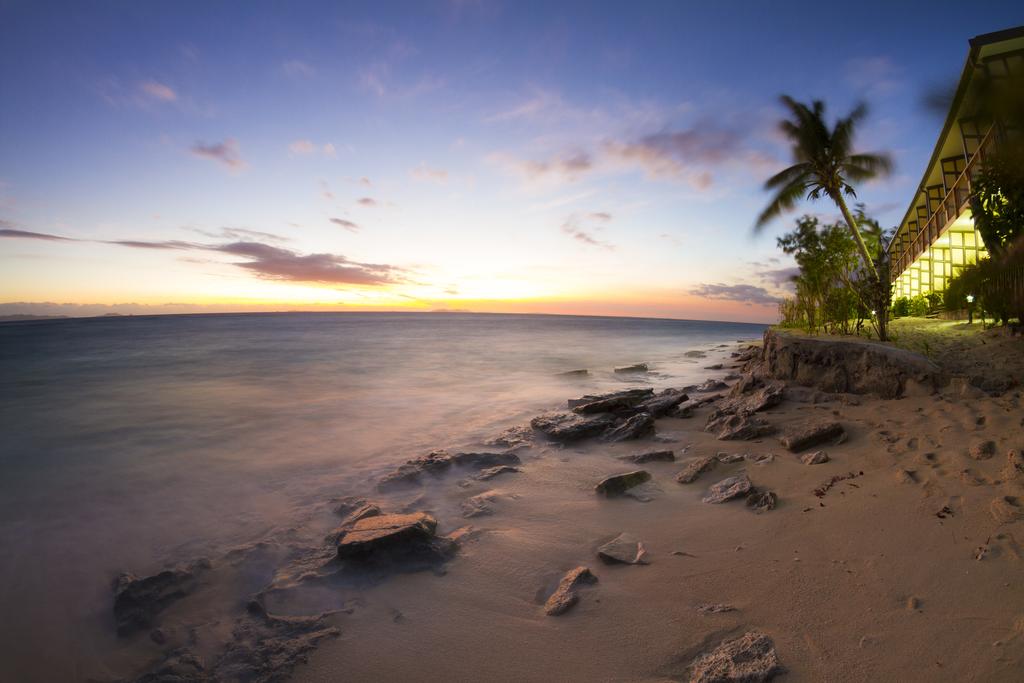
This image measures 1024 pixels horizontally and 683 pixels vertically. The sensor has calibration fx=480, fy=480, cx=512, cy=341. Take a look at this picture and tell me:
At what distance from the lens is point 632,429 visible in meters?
8.91

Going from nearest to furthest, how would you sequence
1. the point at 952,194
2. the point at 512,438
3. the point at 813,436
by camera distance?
the point at 813,436 → the point at 512,438 → the point at 952,194

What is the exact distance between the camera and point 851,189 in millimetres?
19953

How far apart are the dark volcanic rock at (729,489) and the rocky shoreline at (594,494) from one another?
0.02 metres

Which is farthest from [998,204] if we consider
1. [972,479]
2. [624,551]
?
[624,551]

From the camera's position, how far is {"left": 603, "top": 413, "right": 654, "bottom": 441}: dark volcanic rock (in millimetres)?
8828

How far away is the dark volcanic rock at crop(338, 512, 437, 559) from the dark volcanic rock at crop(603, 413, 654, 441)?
4678 millimetres

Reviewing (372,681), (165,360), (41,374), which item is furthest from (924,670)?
(165,360)

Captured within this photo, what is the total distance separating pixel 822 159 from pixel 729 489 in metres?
20.4

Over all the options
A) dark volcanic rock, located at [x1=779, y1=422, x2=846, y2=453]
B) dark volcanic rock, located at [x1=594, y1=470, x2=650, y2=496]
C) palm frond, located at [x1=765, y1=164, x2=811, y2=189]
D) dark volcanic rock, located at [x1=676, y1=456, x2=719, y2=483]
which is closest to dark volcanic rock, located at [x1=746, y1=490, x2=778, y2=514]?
dark volcanic rock, located at [x1=676, y1=456, x2=719, y2=483]

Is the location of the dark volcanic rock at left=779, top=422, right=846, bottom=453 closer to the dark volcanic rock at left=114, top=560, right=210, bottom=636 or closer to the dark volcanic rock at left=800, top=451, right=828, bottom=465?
the dark volcanic rock at left=800, top=451, right=828, bottom=465

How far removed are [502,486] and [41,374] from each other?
32070 mm

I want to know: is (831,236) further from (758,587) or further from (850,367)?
(758,587)

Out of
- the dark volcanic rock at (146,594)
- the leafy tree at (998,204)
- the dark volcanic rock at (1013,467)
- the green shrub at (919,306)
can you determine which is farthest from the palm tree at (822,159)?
the dark volcanic rock at (146,594)

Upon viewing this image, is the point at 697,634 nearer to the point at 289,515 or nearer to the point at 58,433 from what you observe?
the point at 289,515
